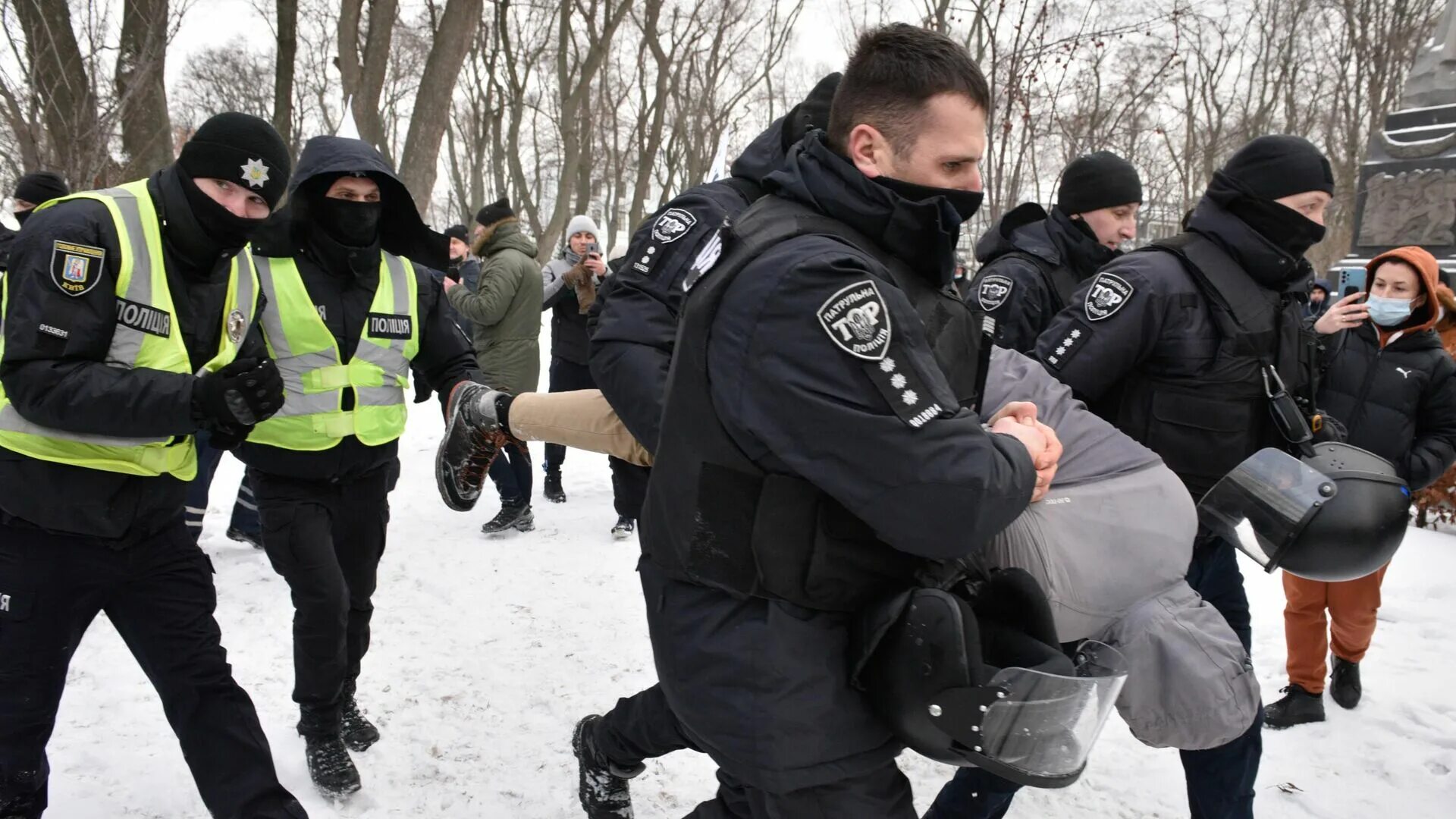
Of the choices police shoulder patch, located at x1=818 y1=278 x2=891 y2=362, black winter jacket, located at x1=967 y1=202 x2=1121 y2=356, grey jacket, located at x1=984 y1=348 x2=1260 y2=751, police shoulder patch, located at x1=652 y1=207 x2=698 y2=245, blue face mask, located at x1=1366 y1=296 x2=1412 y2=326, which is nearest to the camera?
police shoulder patch, located at x1=818 y1=278 x2=891 y2=362

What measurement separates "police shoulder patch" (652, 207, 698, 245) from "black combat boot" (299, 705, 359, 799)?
190cm

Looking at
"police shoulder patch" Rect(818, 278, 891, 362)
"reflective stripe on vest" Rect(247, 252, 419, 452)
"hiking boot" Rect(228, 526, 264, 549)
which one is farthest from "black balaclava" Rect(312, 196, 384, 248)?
"hiking boot" Rect(228, 526, 264, 549)

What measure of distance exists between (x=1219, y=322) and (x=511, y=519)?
4507 mm

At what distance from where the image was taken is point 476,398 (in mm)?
2998

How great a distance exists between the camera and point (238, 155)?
245 cm

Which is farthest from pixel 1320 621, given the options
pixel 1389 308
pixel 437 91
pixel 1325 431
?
pixel 437 91

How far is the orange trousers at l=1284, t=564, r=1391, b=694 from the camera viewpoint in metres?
3.84

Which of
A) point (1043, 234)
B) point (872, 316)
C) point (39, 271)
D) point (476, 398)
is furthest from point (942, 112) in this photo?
point (1043, 234)

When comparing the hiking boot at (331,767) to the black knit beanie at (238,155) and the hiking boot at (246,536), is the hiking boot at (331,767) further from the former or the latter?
the hiking boot at (246,536)

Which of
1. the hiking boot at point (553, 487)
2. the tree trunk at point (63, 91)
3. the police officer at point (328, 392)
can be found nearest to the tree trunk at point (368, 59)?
the tree trunk at point (63, 91)

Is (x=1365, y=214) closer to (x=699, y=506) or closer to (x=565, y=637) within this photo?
(x=565, y=637)

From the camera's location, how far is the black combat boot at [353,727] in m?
3.37

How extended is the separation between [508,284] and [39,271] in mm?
4126

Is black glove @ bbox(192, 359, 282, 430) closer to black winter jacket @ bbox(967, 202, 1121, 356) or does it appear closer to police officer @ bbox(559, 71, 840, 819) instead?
police officer @ bbox(559, 71, 840, 819)
